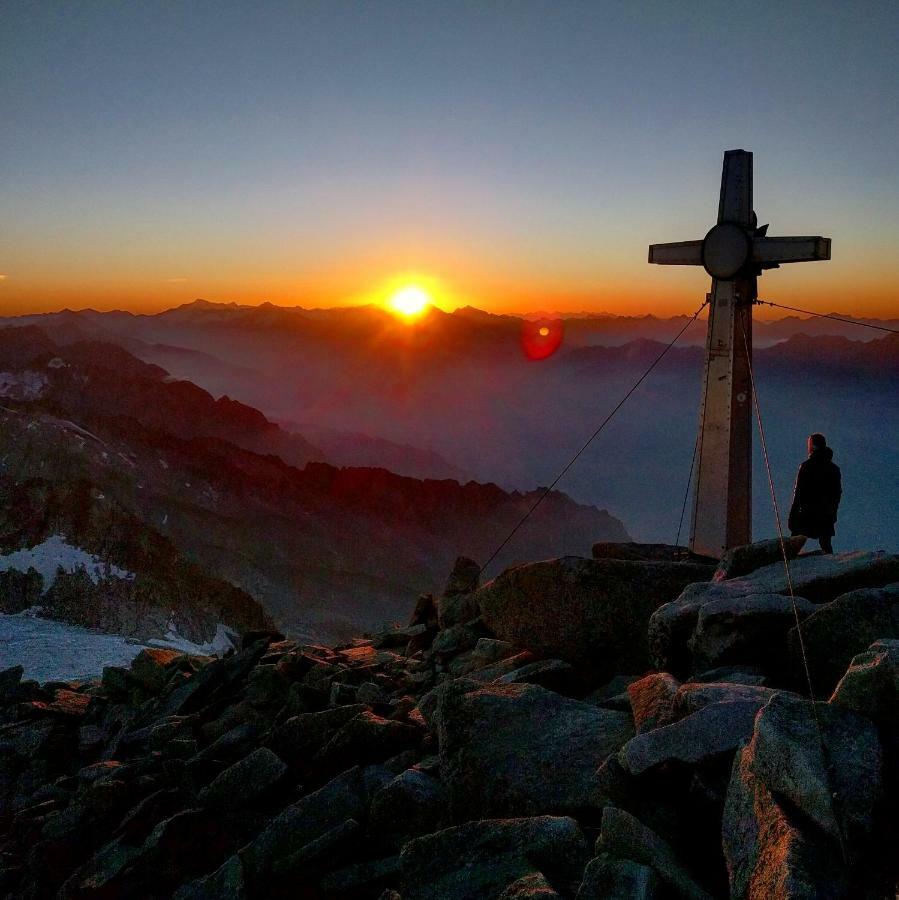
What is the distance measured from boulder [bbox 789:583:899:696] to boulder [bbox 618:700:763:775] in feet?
5.75

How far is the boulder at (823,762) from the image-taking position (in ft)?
14.3

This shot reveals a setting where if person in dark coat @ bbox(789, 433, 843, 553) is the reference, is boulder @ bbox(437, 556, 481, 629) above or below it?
below

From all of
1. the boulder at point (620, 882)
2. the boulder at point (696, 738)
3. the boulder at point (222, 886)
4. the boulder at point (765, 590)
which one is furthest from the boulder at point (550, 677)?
the boulder at point (620, 882)

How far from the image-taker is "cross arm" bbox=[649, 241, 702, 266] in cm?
1584

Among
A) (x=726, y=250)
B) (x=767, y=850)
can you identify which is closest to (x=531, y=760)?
(x=767, y=850)

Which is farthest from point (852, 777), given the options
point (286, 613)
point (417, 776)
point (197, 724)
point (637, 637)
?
point (286, 613)

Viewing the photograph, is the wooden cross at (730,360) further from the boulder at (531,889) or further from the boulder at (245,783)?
the boulder at (531,889)

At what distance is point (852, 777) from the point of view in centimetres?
453

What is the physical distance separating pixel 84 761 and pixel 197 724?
289 cm

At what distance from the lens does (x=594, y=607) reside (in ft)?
36.2

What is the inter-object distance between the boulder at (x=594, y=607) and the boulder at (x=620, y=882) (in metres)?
5.90

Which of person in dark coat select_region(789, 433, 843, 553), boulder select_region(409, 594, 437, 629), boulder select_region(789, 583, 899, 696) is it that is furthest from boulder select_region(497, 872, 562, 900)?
boulder select_region(409, 594, 437, 629)

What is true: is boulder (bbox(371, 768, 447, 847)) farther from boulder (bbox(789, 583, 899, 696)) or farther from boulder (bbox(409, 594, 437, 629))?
boulder (bbox(409, 594, 437, 629))

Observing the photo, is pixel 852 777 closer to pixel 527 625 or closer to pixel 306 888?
pixel 306 888
